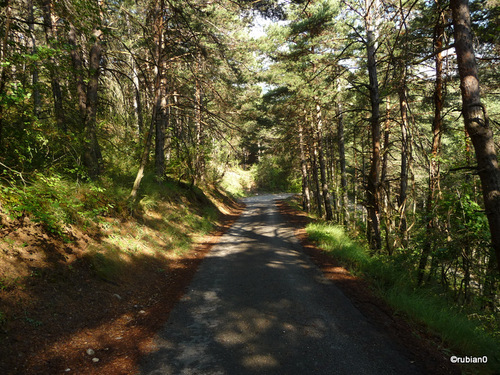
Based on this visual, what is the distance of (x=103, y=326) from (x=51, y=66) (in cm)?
484

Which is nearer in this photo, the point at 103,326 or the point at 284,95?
the point at 103,326

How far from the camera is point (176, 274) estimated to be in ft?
22.5

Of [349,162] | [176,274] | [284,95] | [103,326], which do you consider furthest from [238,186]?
[103,326]

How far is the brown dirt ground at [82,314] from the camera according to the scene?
3.17m

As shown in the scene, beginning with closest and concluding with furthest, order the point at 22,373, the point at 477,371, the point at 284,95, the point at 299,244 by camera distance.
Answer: the point at 22,373 → the point at 477,371 → the point at 299,244 → the point at 284,95

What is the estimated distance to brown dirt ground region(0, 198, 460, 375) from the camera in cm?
317

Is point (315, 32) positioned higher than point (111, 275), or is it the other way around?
point (315, 32)

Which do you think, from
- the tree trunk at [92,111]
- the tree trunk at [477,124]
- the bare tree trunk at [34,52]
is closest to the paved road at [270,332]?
the tree trunk at [477,124]

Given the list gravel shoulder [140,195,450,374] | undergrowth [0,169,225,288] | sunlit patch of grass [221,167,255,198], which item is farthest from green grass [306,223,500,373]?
sunlit patch of grass [221,167,255,198]

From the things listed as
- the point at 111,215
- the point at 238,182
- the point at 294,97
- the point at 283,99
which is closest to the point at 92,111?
the point at 111,215

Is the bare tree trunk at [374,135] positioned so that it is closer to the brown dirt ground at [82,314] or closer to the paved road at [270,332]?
the brown dirt ground at [82,314]

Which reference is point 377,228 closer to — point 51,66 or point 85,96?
point 51,66

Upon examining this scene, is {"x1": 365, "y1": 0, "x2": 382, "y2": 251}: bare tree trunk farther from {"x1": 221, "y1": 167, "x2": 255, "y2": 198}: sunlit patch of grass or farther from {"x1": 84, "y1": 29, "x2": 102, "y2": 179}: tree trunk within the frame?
{"x1": 221, "y1": 167, "x2": 255, "y2": 198}: sunlit patch of grass

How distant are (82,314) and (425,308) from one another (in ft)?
19.6
